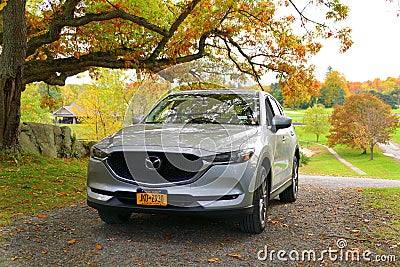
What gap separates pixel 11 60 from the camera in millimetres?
10562

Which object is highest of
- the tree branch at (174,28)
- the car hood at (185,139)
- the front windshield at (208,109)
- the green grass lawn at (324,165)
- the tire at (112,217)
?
the tree branch at (174,28)

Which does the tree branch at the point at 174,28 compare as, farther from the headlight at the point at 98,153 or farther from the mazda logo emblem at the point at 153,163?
the mazda logo emblem at the point at 153,163

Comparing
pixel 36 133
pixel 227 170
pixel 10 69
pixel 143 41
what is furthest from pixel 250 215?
pixel 36 133

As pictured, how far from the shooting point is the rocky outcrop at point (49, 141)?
13430 mm

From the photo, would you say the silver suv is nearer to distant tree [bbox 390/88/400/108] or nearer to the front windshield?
the front windshield

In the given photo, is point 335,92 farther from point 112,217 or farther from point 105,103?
point 112,217

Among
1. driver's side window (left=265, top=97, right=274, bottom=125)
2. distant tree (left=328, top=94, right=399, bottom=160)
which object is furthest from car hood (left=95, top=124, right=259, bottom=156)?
distant tree (left=328, top=94, right=399, bottom=160)

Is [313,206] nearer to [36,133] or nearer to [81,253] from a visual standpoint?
[81,253]

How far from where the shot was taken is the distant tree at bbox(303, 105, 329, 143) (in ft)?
217

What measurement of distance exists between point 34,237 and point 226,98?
10.7 ft

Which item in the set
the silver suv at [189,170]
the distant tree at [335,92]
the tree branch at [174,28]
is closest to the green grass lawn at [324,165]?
the distant tree at [335,92]

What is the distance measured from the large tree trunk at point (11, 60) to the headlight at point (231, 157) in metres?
8.00

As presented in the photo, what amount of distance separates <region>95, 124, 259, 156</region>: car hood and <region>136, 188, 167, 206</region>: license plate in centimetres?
48

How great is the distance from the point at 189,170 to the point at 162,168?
0.32 m
